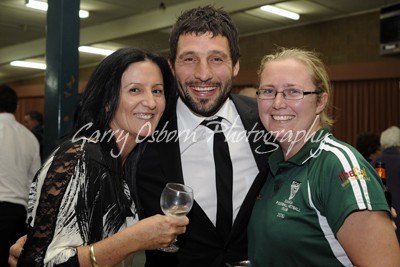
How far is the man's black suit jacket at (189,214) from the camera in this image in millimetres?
2004

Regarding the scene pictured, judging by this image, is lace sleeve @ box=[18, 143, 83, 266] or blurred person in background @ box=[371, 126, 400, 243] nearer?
lace sleeve @ box=[18, 143, 83, 266]

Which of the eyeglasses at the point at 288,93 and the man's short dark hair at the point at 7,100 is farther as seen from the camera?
the man's short dark hair at the point at 7,100

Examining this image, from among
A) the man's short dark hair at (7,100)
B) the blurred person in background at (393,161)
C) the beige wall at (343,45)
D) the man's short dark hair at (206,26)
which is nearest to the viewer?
the man's short dark hair at (206,26)

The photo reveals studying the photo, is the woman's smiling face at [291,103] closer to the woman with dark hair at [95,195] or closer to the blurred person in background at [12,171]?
the woman with dark hair at [95,195]

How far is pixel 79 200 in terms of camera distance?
1.50 metres

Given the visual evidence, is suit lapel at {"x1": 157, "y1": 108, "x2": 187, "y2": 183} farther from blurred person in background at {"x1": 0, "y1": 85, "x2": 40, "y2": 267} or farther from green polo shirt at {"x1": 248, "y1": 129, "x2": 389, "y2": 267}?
blurred person in background at {"x1": 0, "y1": 85, "x2": 40, "y2": 267}

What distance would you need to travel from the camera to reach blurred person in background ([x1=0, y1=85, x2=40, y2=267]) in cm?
381

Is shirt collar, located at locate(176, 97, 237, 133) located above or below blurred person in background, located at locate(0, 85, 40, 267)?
above

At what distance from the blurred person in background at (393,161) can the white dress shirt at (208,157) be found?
2.08 m

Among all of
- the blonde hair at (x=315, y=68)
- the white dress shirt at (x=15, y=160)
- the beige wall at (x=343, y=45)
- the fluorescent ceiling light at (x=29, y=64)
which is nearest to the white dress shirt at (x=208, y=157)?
the blonde hair at (x=315, y=68)

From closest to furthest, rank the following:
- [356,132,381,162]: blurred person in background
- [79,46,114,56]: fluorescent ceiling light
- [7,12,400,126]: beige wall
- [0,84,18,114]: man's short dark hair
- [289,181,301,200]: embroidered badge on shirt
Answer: [289,181,301,200]: embroidered badge on shirt → [0,84,18,114]: man's short dark hair → [356,132,381,162]: blurred person in background → [7,12,400,126]: beige wall → [79,46,114,56]: fluorescent ceiling light

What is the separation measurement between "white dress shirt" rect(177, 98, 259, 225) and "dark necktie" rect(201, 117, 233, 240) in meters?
0.02

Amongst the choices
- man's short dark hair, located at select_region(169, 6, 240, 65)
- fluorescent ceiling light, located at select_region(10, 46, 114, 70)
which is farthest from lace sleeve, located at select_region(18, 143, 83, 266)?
fluorescent ceiling light, located at select_region(10, 46, 114, 70)

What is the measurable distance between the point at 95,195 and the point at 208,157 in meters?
0.72
